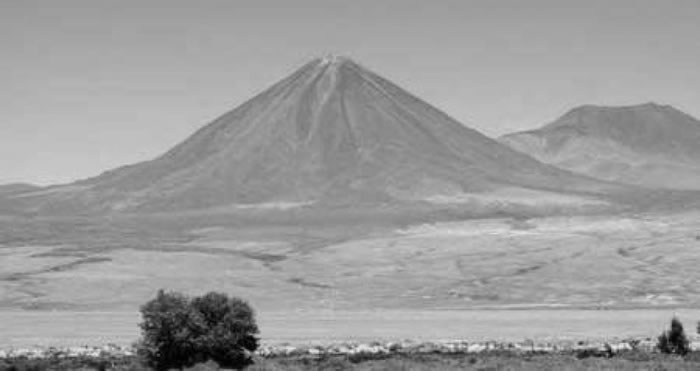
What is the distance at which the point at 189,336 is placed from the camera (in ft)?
195

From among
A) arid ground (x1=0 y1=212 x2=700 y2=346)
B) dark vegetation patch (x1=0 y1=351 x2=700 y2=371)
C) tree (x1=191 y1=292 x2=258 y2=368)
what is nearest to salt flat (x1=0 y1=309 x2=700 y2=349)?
arid ground (x1=0 y1=212 x2=700 y2=346)

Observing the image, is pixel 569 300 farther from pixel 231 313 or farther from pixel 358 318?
pixel 231 313

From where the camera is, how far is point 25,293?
418 feet

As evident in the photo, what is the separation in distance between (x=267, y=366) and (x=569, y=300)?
66.8 meters

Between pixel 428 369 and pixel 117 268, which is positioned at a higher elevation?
pixel 117 268

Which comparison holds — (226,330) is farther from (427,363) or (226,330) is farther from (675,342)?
(675,342)

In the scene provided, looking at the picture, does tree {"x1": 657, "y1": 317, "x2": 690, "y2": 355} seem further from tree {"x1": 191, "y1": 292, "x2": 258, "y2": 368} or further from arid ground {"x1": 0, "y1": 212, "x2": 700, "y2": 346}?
tree {"x1": 191, "y1": 292, "x2": 258, "y2": 368}

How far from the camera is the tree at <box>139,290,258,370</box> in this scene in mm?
59031

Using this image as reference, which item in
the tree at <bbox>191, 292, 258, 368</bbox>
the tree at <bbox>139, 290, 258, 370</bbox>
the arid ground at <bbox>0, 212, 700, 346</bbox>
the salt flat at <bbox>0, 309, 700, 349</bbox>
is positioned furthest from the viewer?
the arid ground at <bbox>0, 212, 700, 346</bbox>

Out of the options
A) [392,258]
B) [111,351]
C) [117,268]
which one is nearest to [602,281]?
[392,258]

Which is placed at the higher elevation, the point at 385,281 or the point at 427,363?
the point at 385,281

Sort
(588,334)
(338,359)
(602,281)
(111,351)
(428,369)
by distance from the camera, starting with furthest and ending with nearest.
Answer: (602,281), (588,334), (111,351), (338,359), (428,369)

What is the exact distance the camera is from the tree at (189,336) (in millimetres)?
59031

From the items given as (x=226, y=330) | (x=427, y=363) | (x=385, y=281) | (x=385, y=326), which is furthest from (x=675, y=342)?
(x=385, y=281)
